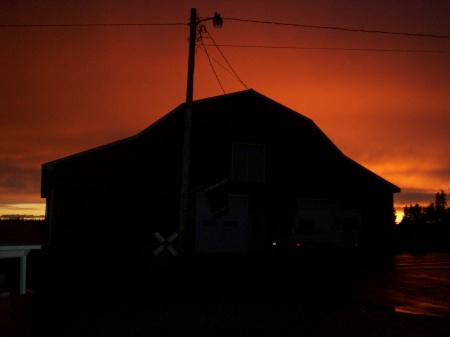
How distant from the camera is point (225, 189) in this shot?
25.5 meters

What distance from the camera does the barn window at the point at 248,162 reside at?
87.2 ft

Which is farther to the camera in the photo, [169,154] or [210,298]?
[169,154]

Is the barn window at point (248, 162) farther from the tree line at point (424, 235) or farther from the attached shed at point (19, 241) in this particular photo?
the attached shed at point (19, 241)

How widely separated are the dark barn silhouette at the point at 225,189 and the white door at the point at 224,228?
50 millimetres

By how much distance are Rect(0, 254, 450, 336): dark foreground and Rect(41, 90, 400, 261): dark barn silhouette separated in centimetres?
437

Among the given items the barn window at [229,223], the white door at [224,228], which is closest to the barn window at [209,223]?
the white door at [224,228]

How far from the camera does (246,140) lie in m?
26.9

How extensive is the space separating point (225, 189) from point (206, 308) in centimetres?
1460

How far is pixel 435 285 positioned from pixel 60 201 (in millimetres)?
15270

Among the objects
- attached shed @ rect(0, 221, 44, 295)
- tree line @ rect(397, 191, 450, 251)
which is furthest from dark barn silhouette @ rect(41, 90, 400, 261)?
attached shed @ rect(0, 221, 44, 295)

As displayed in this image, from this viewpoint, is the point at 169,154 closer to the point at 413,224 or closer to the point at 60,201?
the point at 60,201

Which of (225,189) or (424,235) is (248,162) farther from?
(424,235)

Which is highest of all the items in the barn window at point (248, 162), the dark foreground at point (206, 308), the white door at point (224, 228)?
the barn window at point (248, 162)

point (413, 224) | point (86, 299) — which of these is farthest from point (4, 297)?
point (413, 224)
